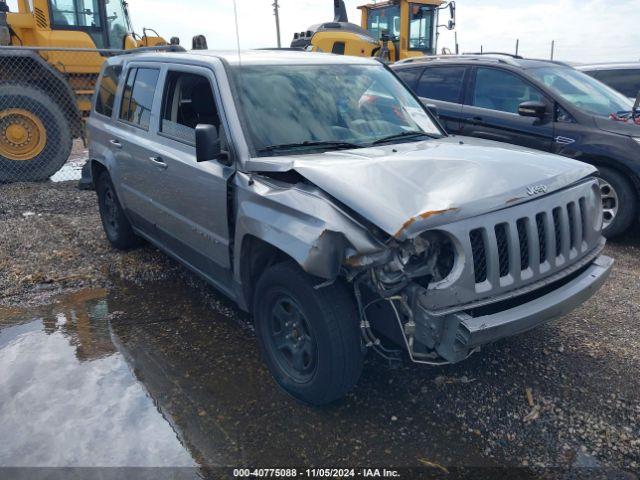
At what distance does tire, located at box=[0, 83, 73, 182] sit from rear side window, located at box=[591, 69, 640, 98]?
29.1 feet

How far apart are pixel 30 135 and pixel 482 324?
8.66 meters

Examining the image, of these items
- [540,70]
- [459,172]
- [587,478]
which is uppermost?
[540,70]

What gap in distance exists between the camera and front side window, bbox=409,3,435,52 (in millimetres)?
13930

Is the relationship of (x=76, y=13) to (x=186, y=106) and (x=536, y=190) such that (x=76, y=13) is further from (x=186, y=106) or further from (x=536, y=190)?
(x=536, y=190)

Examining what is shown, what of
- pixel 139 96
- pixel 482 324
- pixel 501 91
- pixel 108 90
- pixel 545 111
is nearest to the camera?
pixel 482 324

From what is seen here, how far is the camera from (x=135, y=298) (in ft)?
15.1

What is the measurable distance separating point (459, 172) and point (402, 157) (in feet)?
1.21

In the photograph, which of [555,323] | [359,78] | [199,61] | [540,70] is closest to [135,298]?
[199,61]

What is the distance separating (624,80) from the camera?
28.0ft

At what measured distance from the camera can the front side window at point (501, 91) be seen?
6180 millimetres

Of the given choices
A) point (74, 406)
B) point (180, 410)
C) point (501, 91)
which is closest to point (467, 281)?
point (180, 410)

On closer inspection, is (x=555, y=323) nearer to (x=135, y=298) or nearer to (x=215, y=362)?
(x=215, y=362)

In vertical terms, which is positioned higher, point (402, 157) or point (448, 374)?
point (402, 157)

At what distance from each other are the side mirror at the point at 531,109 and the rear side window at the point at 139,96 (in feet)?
12.5
